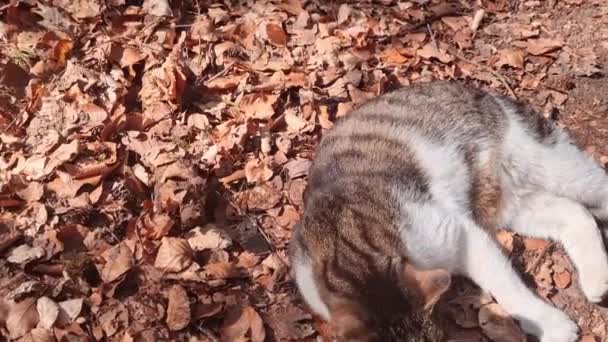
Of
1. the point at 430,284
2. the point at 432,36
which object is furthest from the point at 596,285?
the point at 432,36

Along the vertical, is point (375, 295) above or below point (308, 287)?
above

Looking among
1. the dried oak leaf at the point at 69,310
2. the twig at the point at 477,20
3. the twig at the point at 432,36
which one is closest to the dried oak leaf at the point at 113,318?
the dried oak leaf at the point at 69,310

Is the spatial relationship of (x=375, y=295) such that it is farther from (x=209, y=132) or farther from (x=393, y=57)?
(x=393, y=57)

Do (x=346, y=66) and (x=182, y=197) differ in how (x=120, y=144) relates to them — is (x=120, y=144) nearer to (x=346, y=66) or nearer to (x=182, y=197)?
(x=182, y=197)

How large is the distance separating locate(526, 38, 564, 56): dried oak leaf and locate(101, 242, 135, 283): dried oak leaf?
3.40 m

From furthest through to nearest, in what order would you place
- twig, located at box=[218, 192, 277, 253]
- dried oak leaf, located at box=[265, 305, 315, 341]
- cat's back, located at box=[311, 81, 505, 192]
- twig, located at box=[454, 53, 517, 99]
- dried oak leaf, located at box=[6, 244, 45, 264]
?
1. twig, located at box=[454, 53, 517, 99]
2. twig, located at box=[218, 192, 277, 253]
3. cat's back, located at box=[311, 81, 505, 192]
4. dried oak leaf, located at box=[265, 305, 315, 341]
5. dried oak leaf, located at box=[6, 244, 45, 264]

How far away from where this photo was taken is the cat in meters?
3.10

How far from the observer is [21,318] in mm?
3107

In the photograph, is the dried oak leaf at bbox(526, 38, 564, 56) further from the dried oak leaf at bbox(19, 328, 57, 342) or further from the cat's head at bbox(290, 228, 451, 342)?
the dried oak leaf at bbox(19, 328, 57, 342)

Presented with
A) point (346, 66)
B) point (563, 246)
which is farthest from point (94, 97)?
point (563, 246)

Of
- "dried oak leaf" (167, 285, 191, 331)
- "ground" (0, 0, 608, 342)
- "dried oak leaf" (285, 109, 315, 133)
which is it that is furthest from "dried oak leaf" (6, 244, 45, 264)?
"dried oak leaf" (285, 109, 315, 133)

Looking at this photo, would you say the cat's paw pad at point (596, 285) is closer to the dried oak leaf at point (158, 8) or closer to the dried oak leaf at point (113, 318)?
the dried oak leaf at point (113, 318)

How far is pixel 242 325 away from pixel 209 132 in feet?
4.63

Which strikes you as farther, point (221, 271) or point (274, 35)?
point (274, 35)
